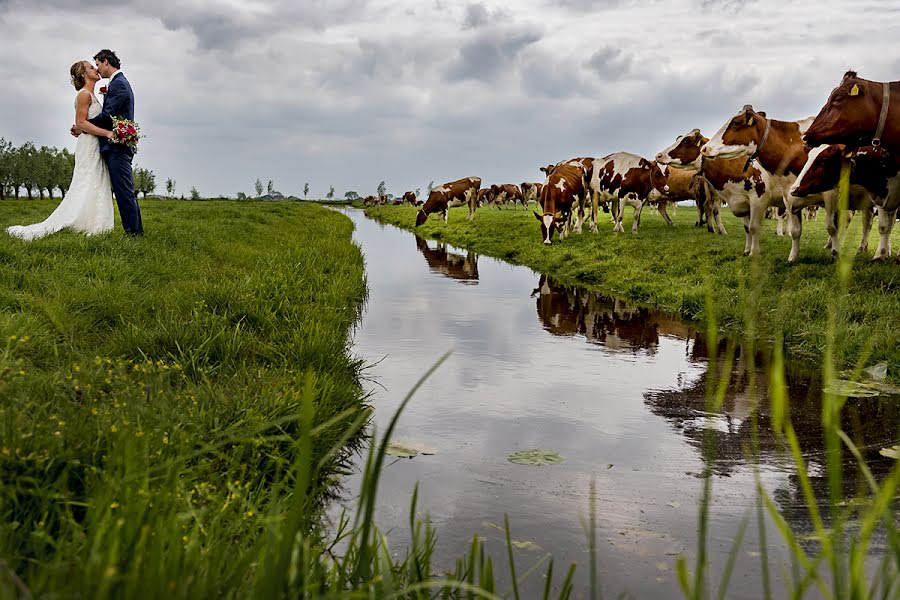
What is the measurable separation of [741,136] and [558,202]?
8.84m

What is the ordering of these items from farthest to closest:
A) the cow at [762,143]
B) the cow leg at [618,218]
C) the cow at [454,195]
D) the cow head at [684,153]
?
the cow at [454,195] → the cow leg at [618,218] → the cow head at [684,153] → the cow at [762,143]

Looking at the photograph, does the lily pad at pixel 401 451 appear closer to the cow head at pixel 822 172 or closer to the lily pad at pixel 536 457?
the lily pad at pixel 536 457

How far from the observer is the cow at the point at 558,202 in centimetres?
1941

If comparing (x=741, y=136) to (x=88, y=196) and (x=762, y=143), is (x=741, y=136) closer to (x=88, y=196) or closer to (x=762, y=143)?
(x=762, y=143)

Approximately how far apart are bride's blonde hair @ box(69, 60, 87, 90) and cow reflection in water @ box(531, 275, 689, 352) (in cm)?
729

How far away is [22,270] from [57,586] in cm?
635

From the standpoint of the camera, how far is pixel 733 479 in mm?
3855

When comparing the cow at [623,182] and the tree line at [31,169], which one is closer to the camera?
the cow at [623,182]

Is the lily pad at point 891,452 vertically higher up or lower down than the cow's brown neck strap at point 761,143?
lower down

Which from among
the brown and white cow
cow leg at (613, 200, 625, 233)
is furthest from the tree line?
cow leg at (613, 200, 625, 233)

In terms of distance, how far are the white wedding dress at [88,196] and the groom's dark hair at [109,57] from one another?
22.9 inches

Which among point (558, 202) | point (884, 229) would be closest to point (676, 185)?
point (558, 202)

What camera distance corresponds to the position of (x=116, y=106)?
10234 millimetres

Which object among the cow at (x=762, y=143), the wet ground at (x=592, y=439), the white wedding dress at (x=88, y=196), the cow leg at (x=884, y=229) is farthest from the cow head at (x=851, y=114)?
the white wedding dress at (x=88, y=196)
